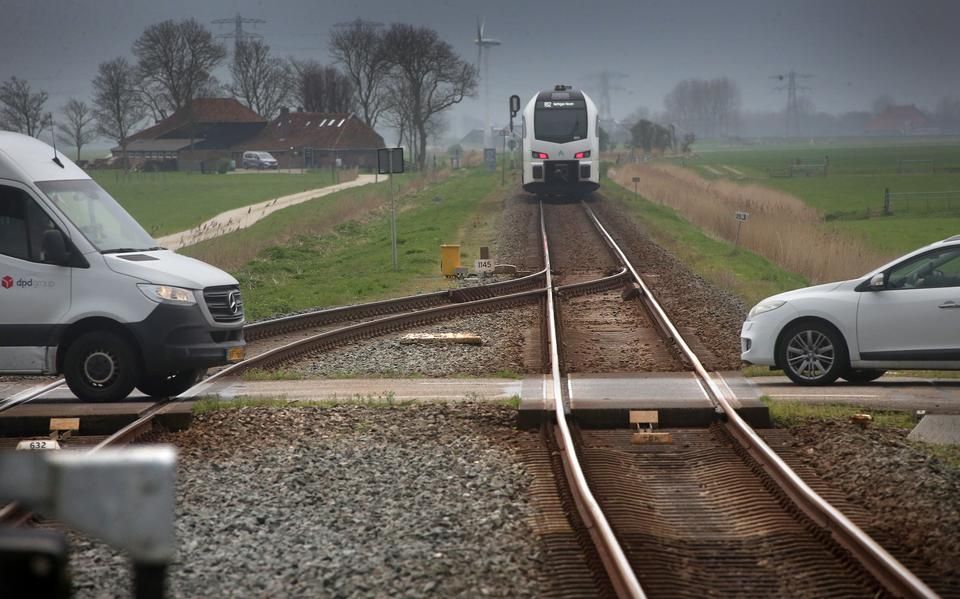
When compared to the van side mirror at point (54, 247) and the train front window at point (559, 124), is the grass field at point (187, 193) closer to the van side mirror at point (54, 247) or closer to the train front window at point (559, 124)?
the train front window at point (559, 124)

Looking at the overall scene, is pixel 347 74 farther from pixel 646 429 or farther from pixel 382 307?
pixel 646 429

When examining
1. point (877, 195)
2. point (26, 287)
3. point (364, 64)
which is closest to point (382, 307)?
point (26, 287)

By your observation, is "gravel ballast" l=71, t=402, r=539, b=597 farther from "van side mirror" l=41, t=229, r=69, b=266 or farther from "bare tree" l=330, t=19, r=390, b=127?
"bare tree" l=330, t=19, r=390, b=127

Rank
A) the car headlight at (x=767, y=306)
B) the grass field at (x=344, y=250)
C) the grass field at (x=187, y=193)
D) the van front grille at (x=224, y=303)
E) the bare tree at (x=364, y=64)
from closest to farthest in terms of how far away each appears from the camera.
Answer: the van front grille at (x=224, y=303)
the car headlight at (x=767, y=306)
the grass field at (x=344, y=250)
the grass field at (x=187, y=193)
the bare tree at (x=364, y=64)

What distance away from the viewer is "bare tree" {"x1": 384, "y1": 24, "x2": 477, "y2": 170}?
122500 mm

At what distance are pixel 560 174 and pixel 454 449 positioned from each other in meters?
38.1

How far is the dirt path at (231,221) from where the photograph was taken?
39525 millimetres

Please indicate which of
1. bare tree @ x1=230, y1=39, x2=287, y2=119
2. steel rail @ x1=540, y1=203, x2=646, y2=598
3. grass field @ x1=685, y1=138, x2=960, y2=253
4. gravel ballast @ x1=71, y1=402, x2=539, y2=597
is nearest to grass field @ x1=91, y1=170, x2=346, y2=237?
grass field @ x1=685, y1=138, x2=960, y2=253

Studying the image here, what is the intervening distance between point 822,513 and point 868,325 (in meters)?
5.83

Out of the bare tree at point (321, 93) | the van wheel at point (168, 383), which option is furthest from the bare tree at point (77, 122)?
the van wheel at point (168, 383)

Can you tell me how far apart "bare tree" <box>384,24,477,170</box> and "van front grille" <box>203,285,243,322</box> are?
10785cm

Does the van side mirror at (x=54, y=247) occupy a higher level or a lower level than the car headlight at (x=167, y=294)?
higher

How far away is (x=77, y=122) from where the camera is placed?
125 metres

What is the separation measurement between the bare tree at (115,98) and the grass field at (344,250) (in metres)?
65.4
